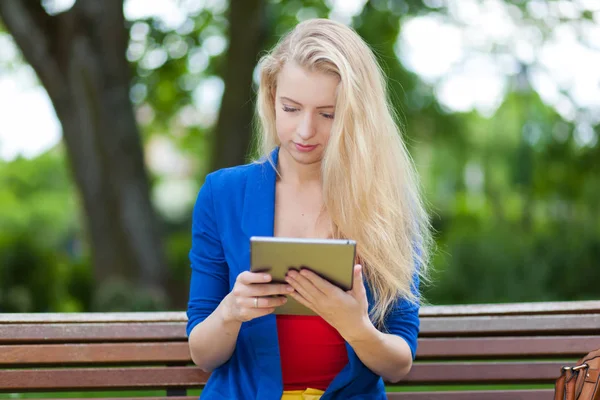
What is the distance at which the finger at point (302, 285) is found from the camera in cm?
215

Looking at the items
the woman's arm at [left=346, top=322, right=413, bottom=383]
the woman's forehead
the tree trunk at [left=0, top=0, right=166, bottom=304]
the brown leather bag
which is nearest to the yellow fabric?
the woman's arm at [left=346, top=322, right=413, bottom=383]

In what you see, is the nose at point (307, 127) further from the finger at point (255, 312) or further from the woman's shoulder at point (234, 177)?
the finger at point (255, 312)

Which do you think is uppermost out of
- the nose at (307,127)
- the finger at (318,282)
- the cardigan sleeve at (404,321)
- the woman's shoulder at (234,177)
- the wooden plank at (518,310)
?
the nose at (307,127)

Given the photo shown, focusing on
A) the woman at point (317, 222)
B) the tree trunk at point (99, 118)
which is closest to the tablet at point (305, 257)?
the woman at point (317, 222)

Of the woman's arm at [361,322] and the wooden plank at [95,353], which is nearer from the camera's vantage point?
the woman's arm at [361,322]

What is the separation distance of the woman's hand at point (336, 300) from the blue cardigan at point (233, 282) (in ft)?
0.58

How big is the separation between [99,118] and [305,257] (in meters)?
5.76

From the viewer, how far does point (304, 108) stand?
245cm

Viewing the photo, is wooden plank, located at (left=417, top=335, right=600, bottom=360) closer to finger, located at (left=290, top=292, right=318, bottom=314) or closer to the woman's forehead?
finger, located at (left=290, top=292, right=318, bottom=314)

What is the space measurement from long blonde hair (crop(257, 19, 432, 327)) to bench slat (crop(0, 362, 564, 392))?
598mm

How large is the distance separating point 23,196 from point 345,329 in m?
28.4

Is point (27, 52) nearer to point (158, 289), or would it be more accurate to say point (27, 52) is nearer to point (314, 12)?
point (158, 289)

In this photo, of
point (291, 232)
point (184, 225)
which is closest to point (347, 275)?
point (291, 232)

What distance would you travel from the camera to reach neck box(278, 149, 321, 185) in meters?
2.68
